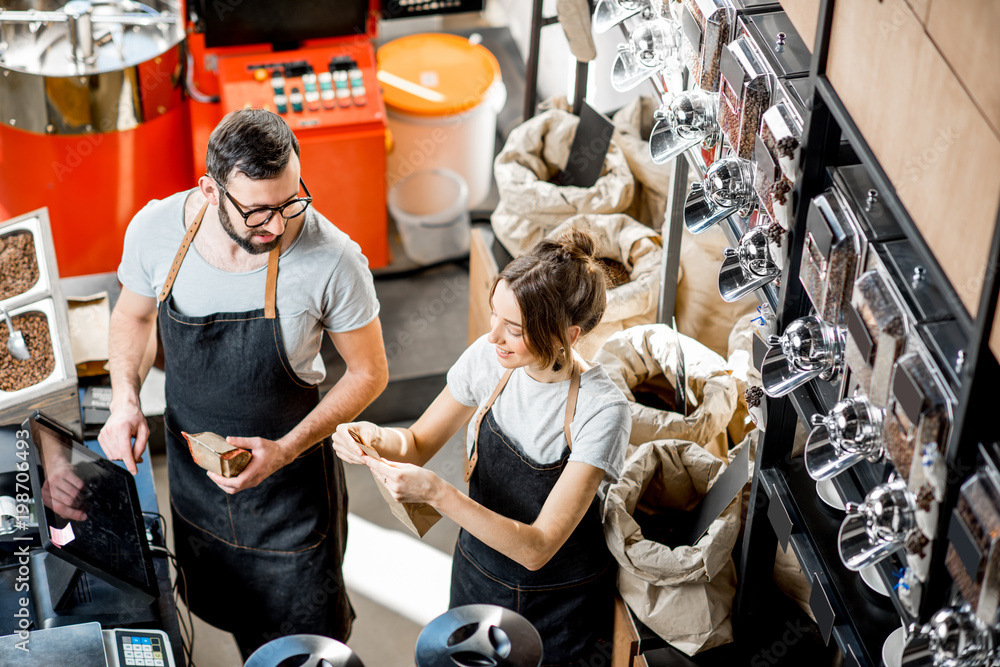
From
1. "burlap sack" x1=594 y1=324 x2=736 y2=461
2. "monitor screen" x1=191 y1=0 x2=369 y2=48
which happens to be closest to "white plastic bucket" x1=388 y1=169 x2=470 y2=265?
"monitor screen" x1=191 y1=0 x2=369 y2=48

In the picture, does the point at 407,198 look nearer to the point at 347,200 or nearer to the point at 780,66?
the point at 347,200

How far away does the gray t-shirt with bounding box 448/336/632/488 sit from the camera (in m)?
2.05

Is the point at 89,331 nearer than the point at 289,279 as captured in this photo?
No

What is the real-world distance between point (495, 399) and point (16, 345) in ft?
4.40

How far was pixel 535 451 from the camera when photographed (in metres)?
2.17

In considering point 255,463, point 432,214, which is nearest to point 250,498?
point 255,463

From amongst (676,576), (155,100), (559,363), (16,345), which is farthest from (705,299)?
(155,100)

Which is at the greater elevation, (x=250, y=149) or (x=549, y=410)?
(x=250, y=149)

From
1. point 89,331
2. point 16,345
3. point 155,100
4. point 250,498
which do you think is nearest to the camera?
point 250,498

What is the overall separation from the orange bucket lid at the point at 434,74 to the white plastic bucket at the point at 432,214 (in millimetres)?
290

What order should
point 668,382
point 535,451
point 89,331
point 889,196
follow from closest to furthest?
1. point 889,196
2. point 535,451
3. point 668,382
4. point 89,331

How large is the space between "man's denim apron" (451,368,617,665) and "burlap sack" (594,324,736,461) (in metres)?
0.39

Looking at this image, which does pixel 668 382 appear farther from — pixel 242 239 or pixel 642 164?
pixel 242 239

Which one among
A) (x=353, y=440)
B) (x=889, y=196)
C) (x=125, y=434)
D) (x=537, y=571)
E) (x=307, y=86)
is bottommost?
(x=537, y=571)
